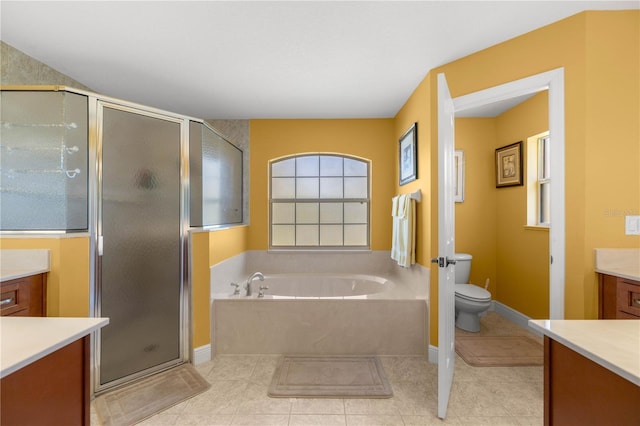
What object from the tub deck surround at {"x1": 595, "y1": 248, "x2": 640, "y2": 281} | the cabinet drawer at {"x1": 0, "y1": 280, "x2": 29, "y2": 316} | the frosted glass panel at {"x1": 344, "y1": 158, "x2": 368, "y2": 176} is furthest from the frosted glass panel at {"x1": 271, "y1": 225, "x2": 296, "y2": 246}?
the tub deck surround at {"x1": 595, "y1": 248, "x2": 640, "y2": 281}

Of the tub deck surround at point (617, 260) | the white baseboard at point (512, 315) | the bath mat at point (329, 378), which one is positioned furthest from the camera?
the white baseboard at point (512, 315)

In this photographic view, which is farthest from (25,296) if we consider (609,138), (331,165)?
(609,138)

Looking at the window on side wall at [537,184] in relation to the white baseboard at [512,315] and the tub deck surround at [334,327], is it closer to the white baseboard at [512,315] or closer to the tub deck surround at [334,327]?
the white baseboard at [512,315]

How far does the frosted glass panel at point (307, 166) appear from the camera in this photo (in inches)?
134

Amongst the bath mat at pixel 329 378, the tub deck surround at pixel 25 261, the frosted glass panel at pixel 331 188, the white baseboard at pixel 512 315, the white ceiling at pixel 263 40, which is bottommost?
the bath mat at pixel 329 378

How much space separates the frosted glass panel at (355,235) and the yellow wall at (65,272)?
97.9 inches

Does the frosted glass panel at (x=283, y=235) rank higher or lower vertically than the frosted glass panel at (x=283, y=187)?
lower

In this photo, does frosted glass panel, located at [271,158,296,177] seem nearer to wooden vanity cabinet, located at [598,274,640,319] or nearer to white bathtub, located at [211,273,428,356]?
white bathtub, located at [211,273,428,356]

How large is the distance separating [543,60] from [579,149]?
0.62 m

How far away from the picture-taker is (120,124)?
1828mm

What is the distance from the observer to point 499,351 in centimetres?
226

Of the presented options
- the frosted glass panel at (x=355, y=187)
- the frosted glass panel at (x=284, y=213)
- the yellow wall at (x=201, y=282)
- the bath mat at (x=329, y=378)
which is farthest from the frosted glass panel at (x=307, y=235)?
the bath mat at (x=329, y=378)

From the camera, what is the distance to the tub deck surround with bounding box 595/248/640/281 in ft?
4.94

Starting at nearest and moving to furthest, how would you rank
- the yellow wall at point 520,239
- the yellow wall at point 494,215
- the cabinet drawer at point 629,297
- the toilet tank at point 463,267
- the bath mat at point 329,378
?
the cabinet drawer at point 629,297, the bath mat at point 329,378, the yellow wall at point 520,239, the yellow wall at point 494,215, the toilet tank at point 463,267
